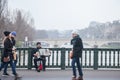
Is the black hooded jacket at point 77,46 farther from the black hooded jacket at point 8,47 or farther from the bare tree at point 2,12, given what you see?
the bare tree at point 2,12

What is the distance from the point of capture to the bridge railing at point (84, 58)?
17.6m

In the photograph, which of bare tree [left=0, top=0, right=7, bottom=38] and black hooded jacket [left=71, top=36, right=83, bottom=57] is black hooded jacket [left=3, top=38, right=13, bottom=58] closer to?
black hooded jacket [left=71, top=36, right=83, bottom=57]

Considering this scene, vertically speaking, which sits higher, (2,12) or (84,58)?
(2,12)

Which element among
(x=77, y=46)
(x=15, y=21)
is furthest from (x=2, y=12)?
(x=77, y=46)

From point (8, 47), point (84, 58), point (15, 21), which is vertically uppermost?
point (15, 21)

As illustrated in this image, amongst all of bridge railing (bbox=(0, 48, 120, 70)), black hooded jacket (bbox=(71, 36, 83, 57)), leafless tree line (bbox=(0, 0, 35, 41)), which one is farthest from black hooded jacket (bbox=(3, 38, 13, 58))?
leafless tree line (bbox=(0, 0, 35, 41))

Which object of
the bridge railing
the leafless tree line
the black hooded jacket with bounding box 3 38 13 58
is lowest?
the bridge railing

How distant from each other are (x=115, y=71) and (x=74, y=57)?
490 cm

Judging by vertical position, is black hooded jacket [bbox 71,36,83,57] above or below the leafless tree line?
below

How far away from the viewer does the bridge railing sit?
17.6m

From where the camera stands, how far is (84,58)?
1792cm

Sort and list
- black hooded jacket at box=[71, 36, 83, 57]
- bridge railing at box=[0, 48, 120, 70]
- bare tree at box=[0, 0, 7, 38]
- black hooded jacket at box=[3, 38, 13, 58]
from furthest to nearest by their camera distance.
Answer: bare tree at box=[0, 0, 7, 38], bridge railing at box=[0, 48, 120, 70], black hooded jacket at box=[71, 36, 83, 57], black hooded jacket at box=[3, 38, 13, 58]

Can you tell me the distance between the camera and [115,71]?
1736 cm

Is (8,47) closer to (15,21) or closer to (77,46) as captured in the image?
(77,46)
